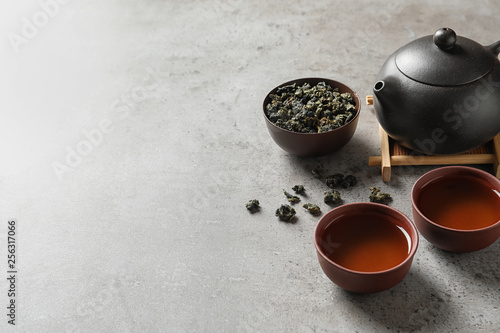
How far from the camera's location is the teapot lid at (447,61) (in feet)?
4.87

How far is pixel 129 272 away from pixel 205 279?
0.22 metres

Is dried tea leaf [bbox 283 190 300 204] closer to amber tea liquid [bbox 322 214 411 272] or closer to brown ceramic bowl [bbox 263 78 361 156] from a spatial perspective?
brown ceramic bowl [bbox 263 78 361 156]

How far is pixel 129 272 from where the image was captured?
4.91 feet

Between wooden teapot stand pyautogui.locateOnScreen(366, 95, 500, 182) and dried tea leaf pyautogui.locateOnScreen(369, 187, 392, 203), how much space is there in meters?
0.07

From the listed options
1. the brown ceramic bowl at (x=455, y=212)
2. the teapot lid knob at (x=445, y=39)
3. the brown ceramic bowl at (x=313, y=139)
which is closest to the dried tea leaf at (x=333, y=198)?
the brown ceramic bowl at (x=313, y=139)

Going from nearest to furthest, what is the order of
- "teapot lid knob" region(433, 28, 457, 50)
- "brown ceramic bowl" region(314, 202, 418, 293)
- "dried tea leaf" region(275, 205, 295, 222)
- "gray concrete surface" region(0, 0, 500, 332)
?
"brown ceramic bowl" region(314, 202, 418, 293) < "gray concrete surface" region(0, 0, 500, 332) < "teapot lid knob" region(433, 28, 457, 50) < "dried tea leaf" region(275, 205, 295, 222)

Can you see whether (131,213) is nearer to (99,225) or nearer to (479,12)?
(99,225)

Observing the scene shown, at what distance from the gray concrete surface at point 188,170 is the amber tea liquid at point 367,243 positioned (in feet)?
0.36

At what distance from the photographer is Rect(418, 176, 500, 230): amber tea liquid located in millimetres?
1394

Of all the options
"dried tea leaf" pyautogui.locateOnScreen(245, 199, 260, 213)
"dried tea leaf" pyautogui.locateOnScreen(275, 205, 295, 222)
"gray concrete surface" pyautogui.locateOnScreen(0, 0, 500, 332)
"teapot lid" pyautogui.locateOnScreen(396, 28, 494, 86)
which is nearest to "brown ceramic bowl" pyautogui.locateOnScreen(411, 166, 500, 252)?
"gray concrete surface" pyautogui.locateOnScreen(0, 0, 500, 332)

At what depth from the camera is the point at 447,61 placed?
1494 mm

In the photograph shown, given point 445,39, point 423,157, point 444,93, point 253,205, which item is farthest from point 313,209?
point 445,39

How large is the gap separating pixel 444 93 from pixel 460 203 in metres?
0.31

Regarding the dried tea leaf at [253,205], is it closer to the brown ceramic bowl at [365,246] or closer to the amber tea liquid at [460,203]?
the brown ceramic bowl at [365,246]
